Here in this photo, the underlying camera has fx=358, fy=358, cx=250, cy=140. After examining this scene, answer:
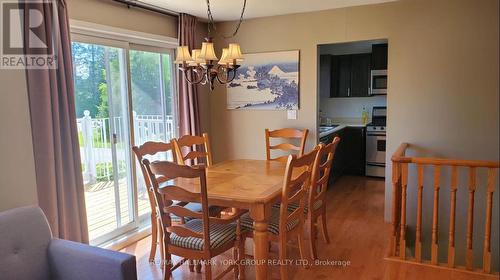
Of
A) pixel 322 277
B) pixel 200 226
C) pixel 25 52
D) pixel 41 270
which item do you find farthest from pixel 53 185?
pixel 322 277

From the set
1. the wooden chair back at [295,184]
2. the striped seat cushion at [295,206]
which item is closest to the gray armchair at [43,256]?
the wooden chair back at [295,184]

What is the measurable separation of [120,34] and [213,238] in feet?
6.98

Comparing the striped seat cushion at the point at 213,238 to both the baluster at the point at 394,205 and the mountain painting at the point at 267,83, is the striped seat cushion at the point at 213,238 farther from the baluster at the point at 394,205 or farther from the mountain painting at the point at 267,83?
the mountain painting at the point at 267,83

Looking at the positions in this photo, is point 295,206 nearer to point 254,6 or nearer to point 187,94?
point 187,94

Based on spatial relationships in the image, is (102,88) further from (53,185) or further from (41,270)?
(41,270)

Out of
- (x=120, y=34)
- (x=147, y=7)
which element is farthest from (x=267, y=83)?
(x=120, y=34)

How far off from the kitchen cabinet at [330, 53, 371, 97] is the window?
9.55ft

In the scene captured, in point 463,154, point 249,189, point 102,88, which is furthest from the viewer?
point 102,88

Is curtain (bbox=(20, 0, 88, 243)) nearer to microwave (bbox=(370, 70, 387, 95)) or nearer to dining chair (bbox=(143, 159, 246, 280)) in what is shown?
dining chair (bbox=(143, 159, 246, 280))

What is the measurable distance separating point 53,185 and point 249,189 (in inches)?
54.3

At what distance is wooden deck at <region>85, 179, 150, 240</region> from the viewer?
3254 millimetres

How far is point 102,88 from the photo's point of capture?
3.31m

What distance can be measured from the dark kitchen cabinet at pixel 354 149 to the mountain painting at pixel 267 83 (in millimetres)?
1830

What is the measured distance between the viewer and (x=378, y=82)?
5289 mm
